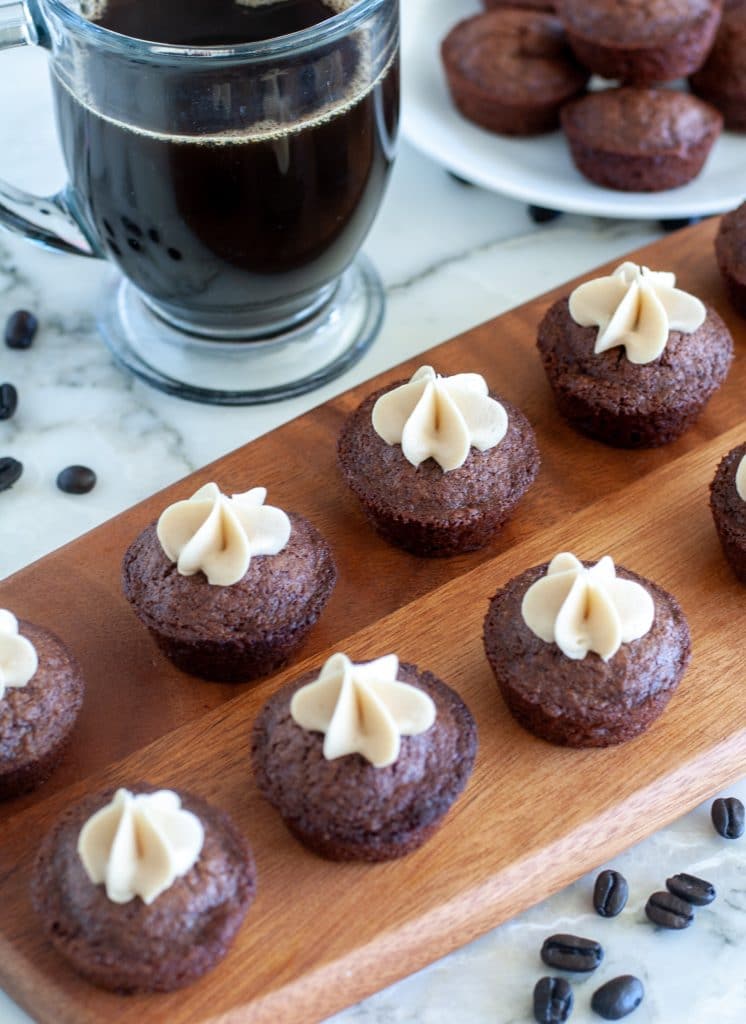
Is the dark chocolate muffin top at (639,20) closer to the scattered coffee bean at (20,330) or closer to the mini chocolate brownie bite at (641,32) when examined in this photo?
the mini chocolate brownie bite at (641,32)

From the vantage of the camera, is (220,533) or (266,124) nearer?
(220,533)

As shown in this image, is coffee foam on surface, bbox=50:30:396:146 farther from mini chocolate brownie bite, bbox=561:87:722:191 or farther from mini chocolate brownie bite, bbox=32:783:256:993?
mini chocolate brownie bite, bbox=32:783:256:993

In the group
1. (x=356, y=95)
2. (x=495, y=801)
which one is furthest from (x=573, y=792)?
(x=356, y=95)

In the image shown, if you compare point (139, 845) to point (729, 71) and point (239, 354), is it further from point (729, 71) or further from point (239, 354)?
point (729, 71)

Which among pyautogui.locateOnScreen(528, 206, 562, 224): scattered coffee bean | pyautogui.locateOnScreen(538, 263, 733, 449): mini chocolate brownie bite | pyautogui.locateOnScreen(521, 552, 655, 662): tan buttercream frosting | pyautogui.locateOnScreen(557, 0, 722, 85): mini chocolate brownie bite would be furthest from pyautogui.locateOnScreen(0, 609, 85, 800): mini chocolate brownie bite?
pyautogui.locateOnScreen(557, 0, 722, 85): mini chocolate brownie bite

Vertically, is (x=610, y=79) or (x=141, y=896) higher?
(x=610, y=79)

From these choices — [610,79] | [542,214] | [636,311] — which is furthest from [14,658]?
[610,79]

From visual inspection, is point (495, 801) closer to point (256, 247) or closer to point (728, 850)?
point (728, 850)
